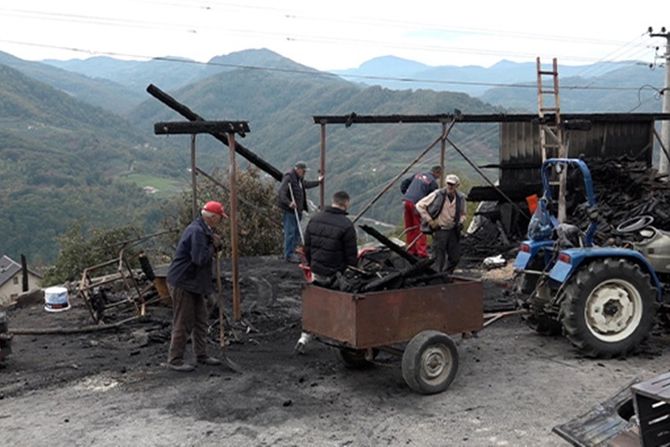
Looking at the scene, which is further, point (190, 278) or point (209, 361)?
point (209, 361)

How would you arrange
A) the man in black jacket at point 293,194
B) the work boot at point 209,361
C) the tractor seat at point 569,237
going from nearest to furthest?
the work boot at point 209,361
the tractor seat at point 569,237
the man in black jacket at point 293,194

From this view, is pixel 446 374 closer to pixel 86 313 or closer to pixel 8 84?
pixel 86 313

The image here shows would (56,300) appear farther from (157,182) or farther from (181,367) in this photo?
(157,182)

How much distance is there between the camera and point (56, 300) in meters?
10.4

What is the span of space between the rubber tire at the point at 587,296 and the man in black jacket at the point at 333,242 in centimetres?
215

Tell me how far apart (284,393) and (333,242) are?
1.46 meters

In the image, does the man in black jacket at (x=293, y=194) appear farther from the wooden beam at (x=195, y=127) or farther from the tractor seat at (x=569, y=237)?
the tractor seat at (x=569, y=237)

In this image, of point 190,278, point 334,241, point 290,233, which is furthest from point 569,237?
point 290,233

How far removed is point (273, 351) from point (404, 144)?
90.3 meters

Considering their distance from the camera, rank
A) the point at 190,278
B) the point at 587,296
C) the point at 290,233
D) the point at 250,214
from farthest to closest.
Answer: the point at 250,214
the point at 290,233
the point at 190,278
the point at 587,296

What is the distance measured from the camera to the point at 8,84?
5586 inches

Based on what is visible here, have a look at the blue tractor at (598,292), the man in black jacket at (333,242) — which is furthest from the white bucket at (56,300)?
the blue tractor at (598,292)

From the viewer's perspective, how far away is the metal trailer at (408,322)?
6316 mm

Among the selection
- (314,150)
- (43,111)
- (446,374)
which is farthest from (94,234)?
(43,111)
